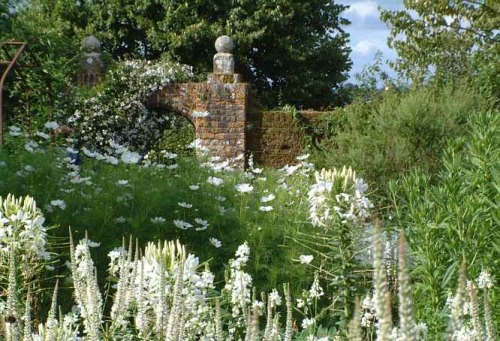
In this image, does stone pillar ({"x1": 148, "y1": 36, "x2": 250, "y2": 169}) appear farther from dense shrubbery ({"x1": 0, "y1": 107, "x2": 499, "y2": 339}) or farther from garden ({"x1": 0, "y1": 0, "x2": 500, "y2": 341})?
dense shrubbery ({"x1": 0, "y1": 107, "x2": 499, "y2": 339})

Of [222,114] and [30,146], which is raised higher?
[222,114]

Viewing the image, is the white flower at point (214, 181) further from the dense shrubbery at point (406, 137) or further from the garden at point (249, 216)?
the dense shrubbery at point (406, 137)

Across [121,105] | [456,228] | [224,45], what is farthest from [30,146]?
[224,45]

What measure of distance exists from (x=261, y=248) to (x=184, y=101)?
8634 mm

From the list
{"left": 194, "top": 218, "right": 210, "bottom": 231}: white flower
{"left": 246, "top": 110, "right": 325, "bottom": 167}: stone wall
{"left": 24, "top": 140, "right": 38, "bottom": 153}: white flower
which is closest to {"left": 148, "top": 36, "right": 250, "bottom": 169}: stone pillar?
{"left": 246, "top": 110, "right": 325, "bottom": 167}: stone wall

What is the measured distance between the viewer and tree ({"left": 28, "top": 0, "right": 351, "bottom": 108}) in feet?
65.2

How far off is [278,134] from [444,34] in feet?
16.2

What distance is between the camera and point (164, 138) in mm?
15289

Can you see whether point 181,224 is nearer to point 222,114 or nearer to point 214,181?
point 214,181

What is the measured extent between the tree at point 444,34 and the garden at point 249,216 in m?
0.04

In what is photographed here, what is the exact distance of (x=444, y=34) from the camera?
1619cm

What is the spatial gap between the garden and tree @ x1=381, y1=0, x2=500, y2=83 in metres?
0.04

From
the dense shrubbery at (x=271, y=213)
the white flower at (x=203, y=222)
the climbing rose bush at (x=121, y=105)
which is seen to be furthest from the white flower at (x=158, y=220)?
the climbing rose bush at (x=121, y=105)

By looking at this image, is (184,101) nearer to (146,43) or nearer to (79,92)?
(79,92)
